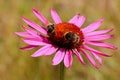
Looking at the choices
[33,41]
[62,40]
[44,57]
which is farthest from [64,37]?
[44,57]

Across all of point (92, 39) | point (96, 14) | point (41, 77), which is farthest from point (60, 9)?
point (92, 39)

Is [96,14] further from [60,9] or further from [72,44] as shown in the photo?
[72,44]

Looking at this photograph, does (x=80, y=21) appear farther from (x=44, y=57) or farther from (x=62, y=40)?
(x=44, y=57)

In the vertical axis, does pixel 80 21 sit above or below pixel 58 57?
above

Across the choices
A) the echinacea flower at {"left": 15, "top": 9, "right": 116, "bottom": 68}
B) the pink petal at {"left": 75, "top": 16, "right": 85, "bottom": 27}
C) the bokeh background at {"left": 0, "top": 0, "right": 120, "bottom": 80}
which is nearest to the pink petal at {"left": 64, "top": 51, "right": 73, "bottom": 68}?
the echinacea flower at {"left": 15, "top": 9, "right": 116, "bottom": 68}

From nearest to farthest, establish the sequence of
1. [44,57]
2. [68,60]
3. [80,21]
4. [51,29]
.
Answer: [68,60]
[51,29]
[80,21]
[44,57]

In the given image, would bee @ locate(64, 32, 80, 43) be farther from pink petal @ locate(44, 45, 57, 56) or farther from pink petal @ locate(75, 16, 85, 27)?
pink petal @ locate(75, 16, 85, 27)

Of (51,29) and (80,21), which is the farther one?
(80,21)
